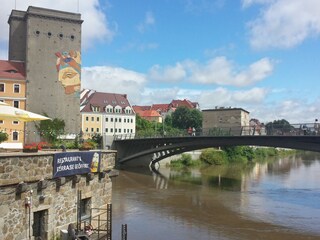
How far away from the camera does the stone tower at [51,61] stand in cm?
6875

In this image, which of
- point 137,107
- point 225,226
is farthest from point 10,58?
point 137,107

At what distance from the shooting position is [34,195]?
1388cm

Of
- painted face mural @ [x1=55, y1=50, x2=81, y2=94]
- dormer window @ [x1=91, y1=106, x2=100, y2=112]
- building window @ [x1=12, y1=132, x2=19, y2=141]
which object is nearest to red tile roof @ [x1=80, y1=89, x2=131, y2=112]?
dormer window @ [x1=91, y1=106, x2=100, y2=112]

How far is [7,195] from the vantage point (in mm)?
12688

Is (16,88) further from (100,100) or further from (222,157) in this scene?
(222,157)

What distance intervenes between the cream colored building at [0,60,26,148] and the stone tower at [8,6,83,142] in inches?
39.5

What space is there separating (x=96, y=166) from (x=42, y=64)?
5501 cm

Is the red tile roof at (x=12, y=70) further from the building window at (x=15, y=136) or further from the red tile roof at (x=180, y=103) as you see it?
the red tile roof at (x=180, y=103)

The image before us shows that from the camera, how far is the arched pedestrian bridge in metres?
38.5

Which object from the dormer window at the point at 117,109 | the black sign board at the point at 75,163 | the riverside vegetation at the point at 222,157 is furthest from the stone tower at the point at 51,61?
the black sign board at the point at 75,163

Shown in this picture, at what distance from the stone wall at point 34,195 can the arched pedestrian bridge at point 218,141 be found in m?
26.3

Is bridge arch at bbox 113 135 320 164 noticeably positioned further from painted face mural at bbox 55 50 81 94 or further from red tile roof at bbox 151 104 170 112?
red tile roof at bbox 151 104 170 112

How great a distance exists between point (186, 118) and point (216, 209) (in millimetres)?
100031

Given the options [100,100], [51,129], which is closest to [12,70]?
[51,129]
